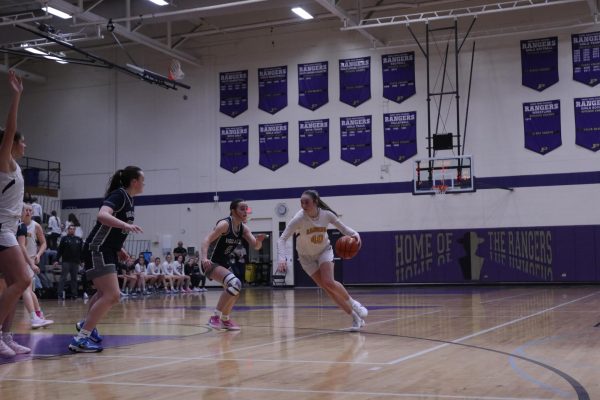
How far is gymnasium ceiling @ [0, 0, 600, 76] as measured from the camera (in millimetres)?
22391

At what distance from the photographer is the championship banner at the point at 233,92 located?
27906 millimetres

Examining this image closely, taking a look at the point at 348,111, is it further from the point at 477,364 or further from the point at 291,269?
the point at 477,364

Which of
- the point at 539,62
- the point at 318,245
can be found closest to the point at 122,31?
the point at 539,62

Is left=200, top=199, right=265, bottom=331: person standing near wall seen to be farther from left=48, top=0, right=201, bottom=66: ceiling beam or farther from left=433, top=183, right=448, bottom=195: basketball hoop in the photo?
left=48, top=0, right=201, bottom=66: ceiling beam

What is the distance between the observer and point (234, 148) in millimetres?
27906

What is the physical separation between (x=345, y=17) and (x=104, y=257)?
57.4 ft

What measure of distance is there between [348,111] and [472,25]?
5.32 m

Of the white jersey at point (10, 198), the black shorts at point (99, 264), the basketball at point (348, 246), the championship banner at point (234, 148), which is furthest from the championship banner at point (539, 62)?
the white jersey at point (10, 198)

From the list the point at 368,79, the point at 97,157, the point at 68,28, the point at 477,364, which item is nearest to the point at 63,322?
the point at 477,364

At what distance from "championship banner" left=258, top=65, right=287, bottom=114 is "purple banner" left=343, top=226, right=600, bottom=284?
5.95 metres

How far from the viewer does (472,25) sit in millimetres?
23641

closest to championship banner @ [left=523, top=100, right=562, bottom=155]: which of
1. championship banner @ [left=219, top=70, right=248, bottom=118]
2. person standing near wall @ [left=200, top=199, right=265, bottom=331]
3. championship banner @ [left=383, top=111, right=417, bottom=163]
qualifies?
championship banner @ [left=383, top=111, right=417, bottom=163]

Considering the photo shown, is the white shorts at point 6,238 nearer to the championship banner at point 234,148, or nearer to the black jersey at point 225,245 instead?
the black jersey at point 225,245

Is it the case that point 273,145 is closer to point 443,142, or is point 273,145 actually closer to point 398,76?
point 398,76
